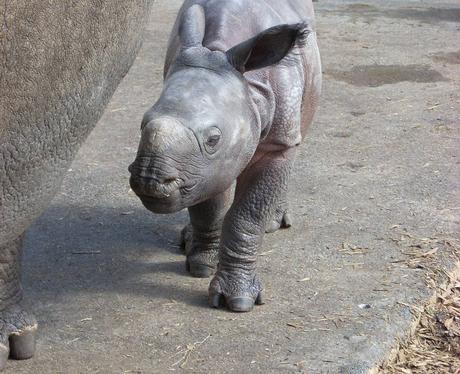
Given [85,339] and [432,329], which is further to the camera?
[432,329]

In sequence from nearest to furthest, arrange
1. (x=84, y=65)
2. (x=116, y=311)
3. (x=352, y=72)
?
1. (x=84, y=65)
2. (x=116, y=311)
3. (x=352, y=72)

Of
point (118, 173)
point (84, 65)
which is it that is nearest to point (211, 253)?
point (118, 173)

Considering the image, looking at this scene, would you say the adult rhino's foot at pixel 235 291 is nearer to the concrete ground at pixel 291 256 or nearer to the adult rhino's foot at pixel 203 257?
the concrete ground at pixel 291 256

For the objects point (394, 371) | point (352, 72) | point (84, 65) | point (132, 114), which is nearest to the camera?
point (84, 65)

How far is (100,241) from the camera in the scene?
473cm

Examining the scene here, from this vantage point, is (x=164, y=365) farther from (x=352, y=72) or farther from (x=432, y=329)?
(x=352, y=72)

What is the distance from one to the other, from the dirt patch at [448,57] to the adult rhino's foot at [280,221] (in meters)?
3.23

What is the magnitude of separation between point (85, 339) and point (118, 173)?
1.72 metres

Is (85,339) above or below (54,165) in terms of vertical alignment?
below

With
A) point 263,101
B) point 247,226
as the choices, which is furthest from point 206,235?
point 263,101

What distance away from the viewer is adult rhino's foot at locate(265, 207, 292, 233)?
4.73 meters

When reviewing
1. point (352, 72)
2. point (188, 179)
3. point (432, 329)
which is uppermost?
point (188, 179)

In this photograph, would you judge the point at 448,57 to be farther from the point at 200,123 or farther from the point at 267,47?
the point at 200,123

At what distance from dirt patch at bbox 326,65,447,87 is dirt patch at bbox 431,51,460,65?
0.79ft
